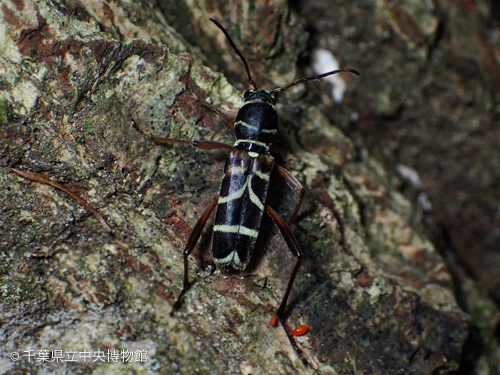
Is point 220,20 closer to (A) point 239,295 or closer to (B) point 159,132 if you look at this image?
(B) point 159,132

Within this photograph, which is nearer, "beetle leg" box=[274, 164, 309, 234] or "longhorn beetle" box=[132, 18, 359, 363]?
"longhorn beetle" box=[132, 18, 359, 363]

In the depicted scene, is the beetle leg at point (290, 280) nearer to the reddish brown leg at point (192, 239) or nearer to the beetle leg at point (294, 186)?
the beetle leg at point (294, 186)

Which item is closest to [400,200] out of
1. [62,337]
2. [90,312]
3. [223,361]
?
[223,361]

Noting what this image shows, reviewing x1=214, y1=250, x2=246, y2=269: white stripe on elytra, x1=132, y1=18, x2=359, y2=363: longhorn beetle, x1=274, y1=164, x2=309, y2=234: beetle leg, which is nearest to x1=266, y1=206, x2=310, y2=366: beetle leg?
x1=132, y1=18, x2=359, y2=363: longhorn beetle

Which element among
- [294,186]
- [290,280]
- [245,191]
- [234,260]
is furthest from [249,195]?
[290,280]

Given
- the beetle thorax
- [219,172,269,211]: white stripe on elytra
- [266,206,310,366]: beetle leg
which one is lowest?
[266,206,310,366]: beetle leg

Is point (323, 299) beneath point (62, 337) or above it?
above

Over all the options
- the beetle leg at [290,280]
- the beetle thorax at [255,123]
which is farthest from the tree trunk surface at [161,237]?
the beetle thorax at [255,123]

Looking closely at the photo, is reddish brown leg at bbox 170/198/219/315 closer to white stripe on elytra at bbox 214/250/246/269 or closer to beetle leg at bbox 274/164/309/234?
white stripe on elytra at bbox 214/250/246/269
